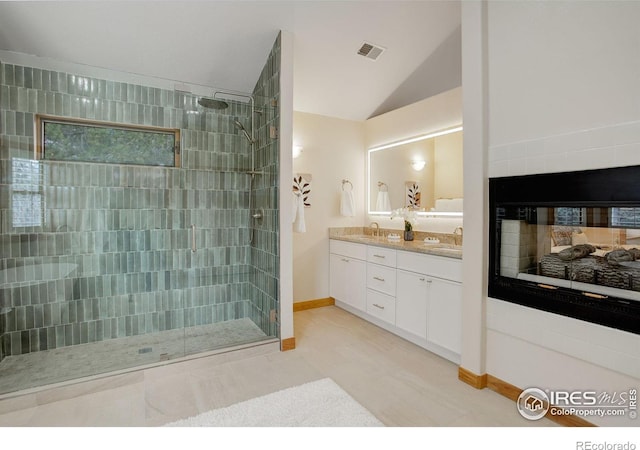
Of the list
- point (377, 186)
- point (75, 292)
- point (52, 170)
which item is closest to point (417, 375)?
point (377, 186)

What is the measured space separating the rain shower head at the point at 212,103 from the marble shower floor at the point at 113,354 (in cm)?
213

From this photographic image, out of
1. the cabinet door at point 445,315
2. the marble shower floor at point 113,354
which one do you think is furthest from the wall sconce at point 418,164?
the marble shower floor at point 113,354

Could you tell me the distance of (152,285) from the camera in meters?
3.07

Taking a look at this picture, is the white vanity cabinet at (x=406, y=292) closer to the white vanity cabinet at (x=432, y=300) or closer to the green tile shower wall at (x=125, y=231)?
the white vanity cabinet at (x=432, y=300)

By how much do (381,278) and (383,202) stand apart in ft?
3.95

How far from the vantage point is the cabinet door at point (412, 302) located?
2.79 metres

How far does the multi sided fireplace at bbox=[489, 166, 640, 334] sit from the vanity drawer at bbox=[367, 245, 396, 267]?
1041 millimetres

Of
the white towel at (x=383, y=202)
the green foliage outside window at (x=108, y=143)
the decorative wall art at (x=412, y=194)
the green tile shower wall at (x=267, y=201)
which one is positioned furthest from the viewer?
the white towel at (x=383, y=202)

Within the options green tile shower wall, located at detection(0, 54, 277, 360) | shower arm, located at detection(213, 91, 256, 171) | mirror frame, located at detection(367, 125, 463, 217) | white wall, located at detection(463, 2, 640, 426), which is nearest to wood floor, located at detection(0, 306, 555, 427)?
white wall, located at detection(463, 2, 640, 426)

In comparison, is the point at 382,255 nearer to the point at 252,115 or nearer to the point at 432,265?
the point at 432,265

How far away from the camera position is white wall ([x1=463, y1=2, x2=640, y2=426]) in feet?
5.34

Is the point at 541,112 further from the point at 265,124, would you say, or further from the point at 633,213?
the point at 265,124

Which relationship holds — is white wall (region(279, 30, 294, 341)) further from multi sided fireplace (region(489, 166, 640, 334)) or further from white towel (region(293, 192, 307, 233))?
multi sided fireplace (region(489, 166, 640, 334))
